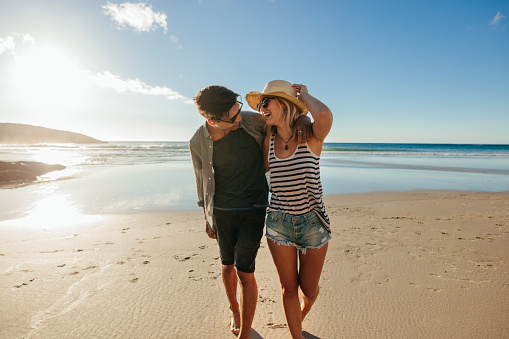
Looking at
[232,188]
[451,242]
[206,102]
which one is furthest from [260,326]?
[451,242]

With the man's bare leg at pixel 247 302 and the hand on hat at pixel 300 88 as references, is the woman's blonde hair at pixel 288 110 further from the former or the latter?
the man's bare leg at pixel 247 302

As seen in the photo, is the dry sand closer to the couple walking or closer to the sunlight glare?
the sunlight glare

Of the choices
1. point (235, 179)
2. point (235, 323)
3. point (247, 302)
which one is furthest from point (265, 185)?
point (235, 323)

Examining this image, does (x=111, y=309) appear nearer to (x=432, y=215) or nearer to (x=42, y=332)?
(x=42, y=332)

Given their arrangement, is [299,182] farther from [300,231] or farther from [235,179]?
[235,179]

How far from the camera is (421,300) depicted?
2.95 m

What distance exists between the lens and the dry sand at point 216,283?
8.59 feet

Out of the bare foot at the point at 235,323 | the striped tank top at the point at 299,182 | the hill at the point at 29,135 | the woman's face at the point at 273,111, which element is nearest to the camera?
the striped tank top at the point at 299,182

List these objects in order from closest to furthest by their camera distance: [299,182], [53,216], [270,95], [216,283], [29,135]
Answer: [299,182] → [270,95] → [216,283] → [53,216] → [29,135]

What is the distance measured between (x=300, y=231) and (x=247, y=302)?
2.59 ft

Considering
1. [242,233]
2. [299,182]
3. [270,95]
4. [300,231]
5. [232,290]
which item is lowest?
[232,290]

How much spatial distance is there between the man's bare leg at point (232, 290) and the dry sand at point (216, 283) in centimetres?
10

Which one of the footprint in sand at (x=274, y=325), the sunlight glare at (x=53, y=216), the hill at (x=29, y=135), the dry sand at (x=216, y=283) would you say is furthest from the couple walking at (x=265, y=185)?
the hill at (x=29, y=135)

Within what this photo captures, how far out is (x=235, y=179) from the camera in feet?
8.02
